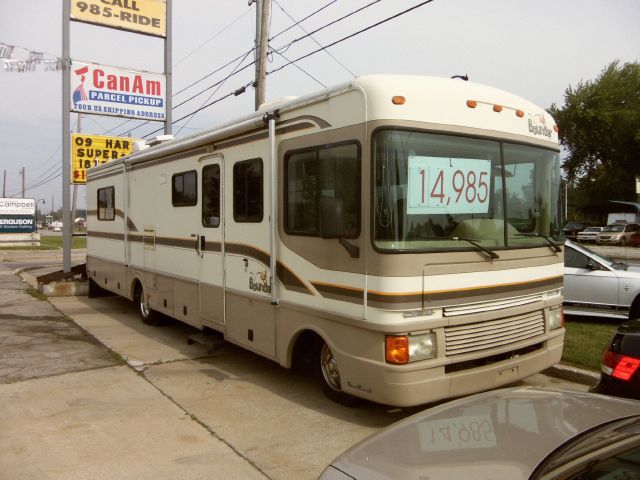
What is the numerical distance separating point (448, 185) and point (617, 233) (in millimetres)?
34553

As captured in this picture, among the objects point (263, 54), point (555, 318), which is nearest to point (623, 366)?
point (555, 318)

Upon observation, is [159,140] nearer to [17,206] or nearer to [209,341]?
[209,341]

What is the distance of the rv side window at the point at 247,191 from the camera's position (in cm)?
576

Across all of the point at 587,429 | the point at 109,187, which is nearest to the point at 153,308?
the point at 109,187

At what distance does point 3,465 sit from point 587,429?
3.92 meters

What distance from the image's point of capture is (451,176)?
463 centimetres

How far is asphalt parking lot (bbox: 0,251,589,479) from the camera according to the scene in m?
4.06

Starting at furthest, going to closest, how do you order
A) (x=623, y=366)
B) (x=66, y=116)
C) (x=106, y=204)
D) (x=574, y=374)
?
Answer: (x=66, y=116) < (x=106, y=204) < (x=574, y=374) < (x=623, y=366)

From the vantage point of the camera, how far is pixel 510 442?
2.29 metres

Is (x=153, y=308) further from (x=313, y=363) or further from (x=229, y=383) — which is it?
(x=313, y=363)

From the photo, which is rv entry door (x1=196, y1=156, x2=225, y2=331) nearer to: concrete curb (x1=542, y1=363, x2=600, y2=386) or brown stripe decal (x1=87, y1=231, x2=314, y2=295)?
brown stripe decal (x1=87, y1=231, x2=314, y2=295)

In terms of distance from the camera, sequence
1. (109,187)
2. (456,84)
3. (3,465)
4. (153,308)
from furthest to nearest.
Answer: (109,187) < (153,308) < (456,84) < (3,465)

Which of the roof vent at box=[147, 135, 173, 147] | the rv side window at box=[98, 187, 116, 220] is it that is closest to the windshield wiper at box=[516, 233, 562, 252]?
the roof vent at box=[147, 135, 173, 147]

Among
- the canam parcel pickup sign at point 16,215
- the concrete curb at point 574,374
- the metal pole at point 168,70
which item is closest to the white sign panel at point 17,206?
the canam parcel pickup sign at point 16,215
